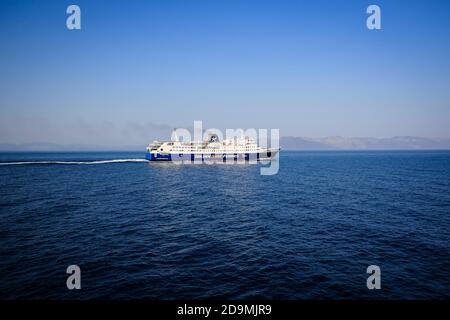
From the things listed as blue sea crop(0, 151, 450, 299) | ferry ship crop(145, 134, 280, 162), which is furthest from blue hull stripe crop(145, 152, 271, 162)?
Answer: blue sea crop(0, 151, 450, 299)

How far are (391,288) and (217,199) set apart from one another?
30.4 metres

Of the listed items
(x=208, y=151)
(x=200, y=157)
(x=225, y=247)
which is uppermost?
(x=208, y=151)

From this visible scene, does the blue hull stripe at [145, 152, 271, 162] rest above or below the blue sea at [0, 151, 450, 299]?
above

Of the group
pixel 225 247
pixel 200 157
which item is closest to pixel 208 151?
pixel 200 157

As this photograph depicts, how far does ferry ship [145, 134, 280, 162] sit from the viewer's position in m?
128

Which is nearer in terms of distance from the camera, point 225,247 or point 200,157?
point 225,247

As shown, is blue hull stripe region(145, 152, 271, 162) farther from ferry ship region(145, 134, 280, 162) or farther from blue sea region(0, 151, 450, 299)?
blue sea region(0, 151, 450, 299)

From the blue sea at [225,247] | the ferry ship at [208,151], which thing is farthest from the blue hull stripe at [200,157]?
the blue sea at [225,247]

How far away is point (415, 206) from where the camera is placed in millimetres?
36250

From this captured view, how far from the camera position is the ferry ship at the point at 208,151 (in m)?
128

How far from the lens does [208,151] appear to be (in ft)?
428

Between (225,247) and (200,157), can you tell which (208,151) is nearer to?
(200,157)
